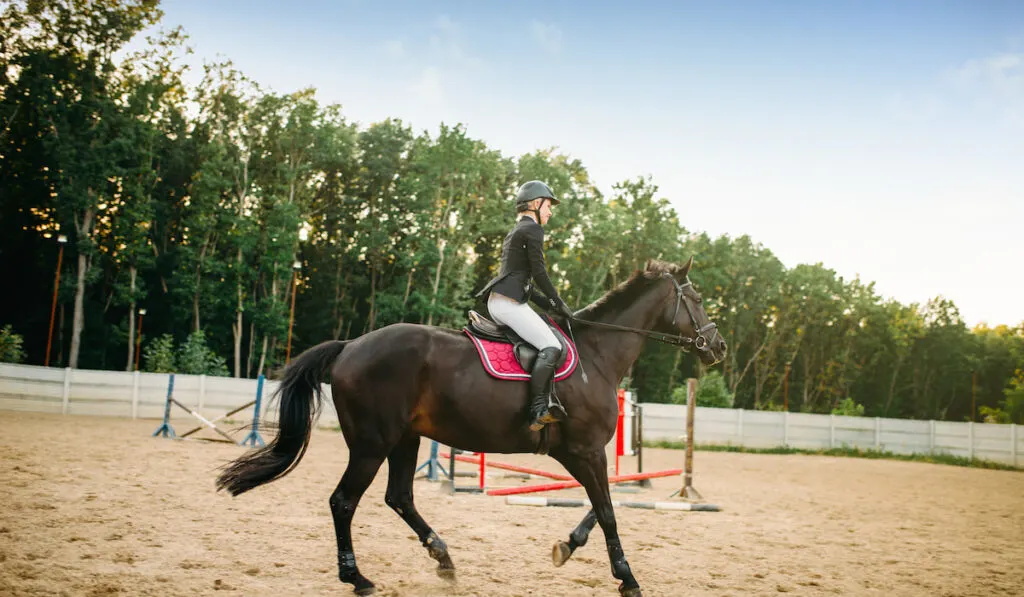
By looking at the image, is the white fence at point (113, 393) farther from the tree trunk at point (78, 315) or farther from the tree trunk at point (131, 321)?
the tree trunk at point (131, 321)

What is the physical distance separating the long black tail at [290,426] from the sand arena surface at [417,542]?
75cm

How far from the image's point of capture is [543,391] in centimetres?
541

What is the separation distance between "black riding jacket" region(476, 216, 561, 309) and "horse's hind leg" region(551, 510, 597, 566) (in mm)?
1859

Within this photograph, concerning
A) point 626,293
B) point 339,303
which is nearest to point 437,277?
point 339,303

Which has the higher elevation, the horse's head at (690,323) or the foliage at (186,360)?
the horse's head at (690,323)

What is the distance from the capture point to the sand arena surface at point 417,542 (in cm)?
527

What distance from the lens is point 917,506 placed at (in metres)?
13.3

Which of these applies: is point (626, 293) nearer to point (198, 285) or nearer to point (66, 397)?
point (66, 397)

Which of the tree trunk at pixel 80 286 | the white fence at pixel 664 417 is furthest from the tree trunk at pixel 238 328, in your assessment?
the white fence at pixel 664 417

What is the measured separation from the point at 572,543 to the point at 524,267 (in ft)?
7.79

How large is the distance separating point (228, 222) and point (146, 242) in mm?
4452

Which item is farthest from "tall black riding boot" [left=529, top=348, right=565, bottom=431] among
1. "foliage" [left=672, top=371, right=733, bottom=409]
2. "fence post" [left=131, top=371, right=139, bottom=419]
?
"foliage" [left=672, top=371, right=733, bottom=409]

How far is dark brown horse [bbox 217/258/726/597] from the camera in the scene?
5285 mm

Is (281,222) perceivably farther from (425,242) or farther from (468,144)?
(468,144)
